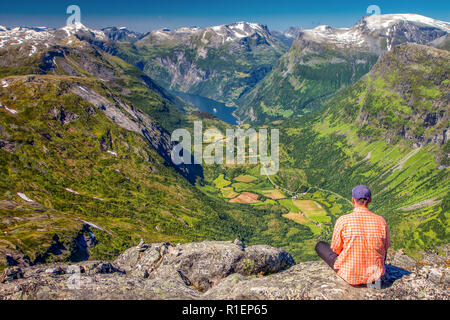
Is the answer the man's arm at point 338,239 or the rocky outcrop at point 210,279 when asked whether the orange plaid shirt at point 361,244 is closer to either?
the man's arm at point 338,239

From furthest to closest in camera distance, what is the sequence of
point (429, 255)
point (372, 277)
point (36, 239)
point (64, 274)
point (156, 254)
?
point (36, 239)
point (429, 255)
point (156, 254)
point (64, 274)
point (372, 277)

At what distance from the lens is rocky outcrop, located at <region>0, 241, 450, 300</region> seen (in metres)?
21.4

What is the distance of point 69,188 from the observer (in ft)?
525

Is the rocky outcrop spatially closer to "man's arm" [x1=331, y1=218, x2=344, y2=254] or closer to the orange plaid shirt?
the orange plaid shirt

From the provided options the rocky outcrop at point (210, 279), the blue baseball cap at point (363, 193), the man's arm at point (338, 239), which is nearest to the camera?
the blue baseball cap at point (363, 193)

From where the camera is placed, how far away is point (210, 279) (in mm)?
35531

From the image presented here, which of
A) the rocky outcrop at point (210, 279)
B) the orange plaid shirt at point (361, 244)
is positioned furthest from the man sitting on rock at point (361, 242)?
the rocky outcrop at point (210, 279)

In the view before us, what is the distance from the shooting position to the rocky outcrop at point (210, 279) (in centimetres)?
2144

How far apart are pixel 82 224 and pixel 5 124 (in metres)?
103

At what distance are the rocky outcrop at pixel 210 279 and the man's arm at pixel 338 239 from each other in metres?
2.78

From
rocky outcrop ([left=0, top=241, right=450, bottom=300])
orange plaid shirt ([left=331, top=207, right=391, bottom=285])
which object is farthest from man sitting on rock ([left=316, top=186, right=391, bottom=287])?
rocky outcrop ([left=0, top=241, right=450, bottom=300])
